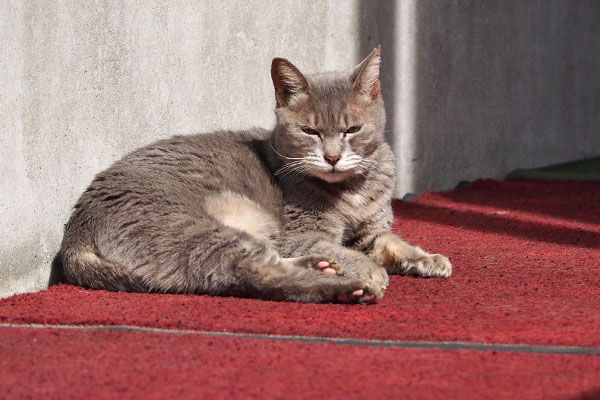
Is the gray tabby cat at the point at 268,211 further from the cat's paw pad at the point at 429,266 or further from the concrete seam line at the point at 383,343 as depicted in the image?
the concrete seam line at the point at 383,343

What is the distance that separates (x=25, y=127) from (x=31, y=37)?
12.8 inches

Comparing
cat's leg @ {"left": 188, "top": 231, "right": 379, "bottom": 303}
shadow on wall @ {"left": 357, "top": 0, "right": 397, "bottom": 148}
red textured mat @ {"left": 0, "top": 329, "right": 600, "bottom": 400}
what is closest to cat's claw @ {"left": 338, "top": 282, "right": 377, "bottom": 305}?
cat's leg @ {"left": 188, "top": 231, "right": 379, "bottom": 303}

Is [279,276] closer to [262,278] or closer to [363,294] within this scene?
[262,278]

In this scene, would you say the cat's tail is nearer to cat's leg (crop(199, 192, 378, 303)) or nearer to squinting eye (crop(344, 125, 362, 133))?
cat's leg (crop(199, 192, 378, 303))

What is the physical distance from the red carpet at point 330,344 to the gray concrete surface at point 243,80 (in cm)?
53

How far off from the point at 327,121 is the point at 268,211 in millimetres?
438

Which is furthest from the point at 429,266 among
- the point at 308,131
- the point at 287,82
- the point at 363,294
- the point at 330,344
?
the point at 330,344

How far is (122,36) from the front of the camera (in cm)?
345

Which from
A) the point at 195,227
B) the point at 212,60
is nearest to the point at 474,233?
the point at 212,60

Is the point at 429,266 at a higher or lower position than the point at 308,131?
lower

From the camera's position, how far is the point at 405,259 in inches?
130

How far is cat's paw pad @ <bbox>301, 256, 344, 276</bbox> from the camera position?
2.90 meters

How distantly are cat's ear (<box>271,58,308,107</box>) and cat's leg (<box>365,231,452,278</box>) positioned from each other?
2.27 feet

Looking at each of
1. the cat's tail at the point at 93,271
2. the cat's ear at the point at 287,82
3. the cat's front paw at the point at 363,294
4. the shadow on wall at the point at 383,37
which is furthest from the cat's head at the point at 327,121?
the shadow on wall at the point at 383,37
